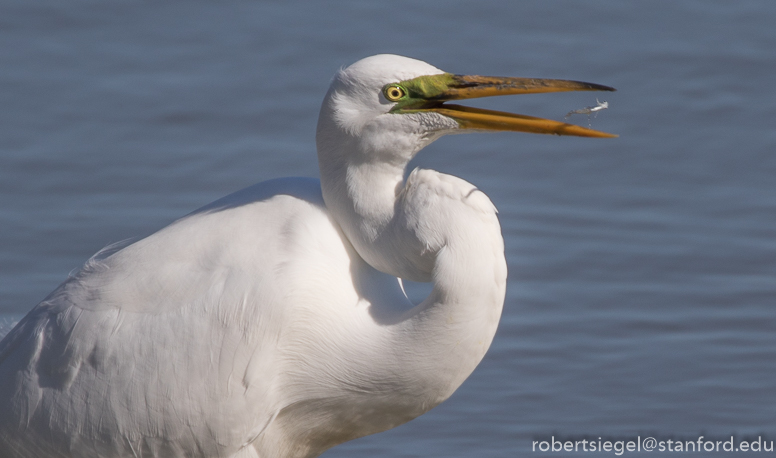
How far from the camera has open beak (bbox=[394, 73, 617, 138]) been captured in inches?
157

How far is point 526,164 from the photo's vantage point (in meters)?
7.87

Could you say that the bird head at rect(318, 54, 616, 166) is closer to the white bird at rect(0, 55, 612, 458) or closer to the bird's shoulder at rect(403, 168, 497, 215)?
the white bird at rect(0, 55, 612, 458)

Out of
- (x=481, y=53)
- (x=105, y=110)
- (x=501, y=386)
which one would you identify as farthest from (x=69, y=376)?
(x=481, y=53)

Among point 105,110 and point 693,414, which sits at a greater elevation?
point 105,110

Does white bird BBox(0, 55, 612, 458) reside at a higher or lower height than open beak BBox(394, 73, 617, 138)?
lower

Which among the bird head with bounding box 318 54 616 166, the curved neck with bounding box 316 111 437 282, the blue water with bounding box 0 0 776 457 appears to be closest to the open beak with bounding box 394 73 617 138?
the bird head with bounding box 318 54 616 166

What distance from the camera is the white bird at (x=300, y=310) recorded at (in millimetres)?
3992

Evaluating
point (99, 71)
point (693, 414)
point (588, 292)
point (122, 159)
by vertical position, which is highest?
point (99, 71)

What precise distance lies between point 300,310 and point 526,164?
157 inches

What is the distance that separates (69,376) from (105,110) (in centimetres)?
433

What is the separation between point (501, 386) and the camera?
6.19 metres

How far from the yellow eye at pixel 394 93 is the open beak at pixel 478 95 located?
0.01 metres

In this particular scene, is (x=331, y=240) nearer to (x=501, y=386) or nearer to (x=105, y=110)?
(x=501, y=386)

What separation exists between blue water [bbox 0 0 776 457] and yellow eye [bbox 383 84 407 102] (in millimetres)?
2368
